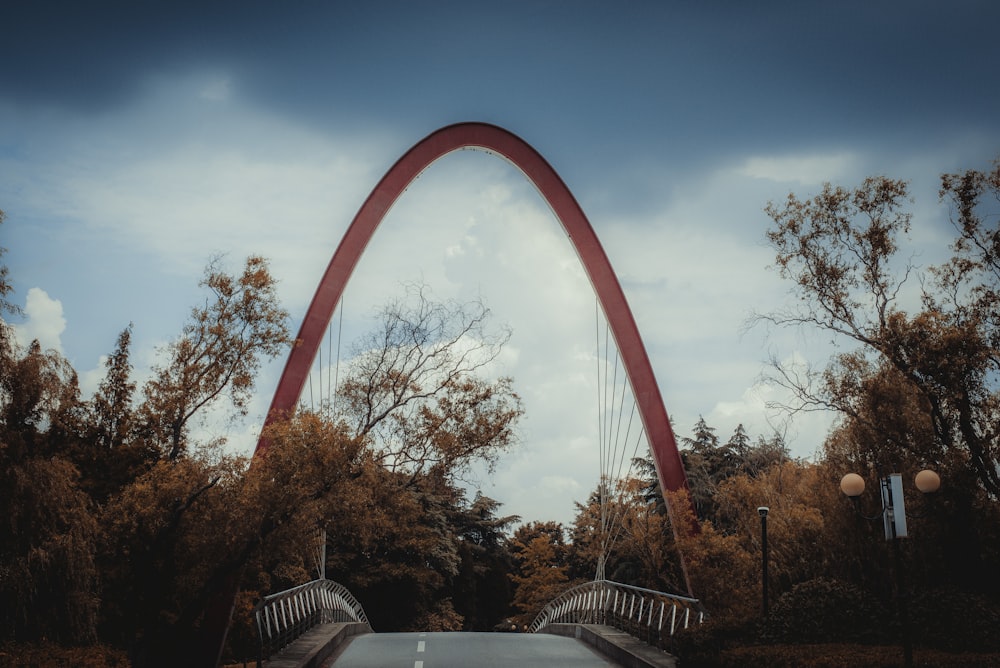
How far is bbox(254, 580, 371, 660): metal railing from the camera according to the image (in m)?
11.0

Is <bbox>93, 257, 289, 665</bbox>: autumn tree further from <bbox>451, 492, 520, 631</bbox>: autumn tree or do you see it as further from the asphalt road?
<bbox>451, 492, 520, 631</bbox>: autumn tree

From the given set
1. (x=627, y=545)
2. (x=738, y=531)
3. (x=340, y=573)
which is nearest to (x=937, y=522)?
(x=738, y=531)

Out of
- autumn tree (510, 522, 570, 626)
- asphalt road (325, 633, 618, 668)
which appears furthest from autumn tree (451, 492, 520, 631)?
asphalt road (325, 633, 618, 668)

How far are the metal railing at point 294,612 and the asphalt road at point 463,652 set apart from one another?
0.76 m

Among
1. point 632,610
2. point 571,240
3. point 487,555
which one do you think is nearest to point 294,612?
point 632,610

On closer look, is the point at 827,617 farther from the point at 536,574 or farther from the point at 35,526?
the point at 536,574

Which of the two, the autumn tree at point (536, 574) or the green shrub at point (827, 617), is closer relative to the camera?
the green shrub at point (827, 617)

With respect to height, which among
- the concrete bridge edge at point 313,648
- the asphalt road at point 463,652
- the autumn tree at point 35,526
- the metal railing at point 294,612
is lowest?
the asphalt road at point 463,652

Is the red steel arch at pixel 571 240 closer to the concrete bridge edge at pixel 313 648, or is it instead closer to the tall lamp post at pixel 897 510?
the concrete bridge edge at pixel 313 648

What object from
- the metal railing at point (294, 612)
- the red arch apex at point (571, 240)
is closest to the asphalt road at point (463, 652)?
the metal railing at point (294, 612)

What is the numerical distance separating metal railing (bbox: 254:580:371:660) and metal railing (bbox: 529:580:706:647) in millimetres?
5190

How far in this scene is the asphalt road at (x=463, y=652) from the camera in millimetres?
11734

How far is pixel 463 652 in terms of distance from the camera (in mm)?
13031

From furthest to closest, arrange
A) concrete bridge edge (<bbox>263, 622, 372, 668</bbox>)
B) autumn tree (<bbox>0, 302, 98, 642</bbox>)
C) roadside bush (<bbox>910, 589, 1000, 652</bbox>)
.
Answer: concrete bridge edge (<bbox>263, 622, 372, 668</bbox>) → roadside bush (<bbox>910, 589, 1000, 652</bbox>) → autumn tree (<bbox>0, 302, 98, 642</bbox>)
